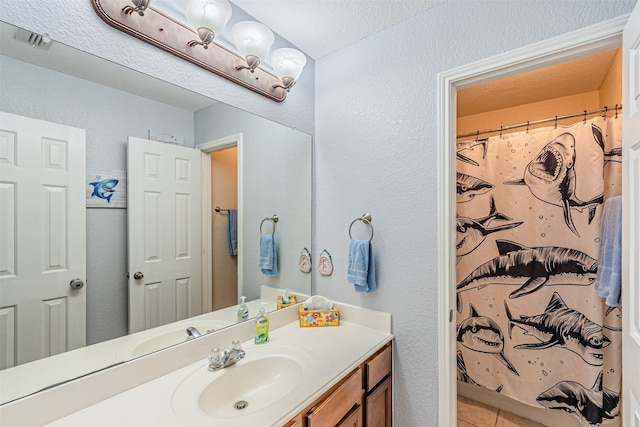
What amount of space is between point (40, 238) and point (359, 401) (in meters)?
1.25

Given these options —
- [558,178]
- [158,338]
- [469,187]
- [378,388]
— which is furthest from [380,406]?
[558,178]

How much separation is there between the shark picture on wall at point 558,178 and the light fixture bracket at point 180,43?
1.73 meters

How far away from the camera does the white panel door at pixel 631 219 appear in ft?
2.74

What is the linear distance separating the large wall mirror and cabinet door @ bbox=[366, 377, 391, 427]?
0.67 metres

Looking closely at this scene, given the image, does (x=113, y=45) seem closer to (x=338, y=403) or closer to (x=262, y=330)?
(x=262, y=330)

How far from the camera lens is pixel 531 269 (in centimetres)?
193

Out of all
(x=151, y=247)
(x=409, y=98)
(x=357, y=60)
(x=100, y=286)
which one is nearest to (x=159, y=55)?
(x=151, y=247)

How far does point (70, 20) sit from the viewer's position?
0.89 meters

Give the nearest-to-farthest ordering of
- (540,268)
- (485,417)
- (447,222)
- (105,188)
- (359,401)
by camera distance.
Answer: (105,188) < (359,401) < (447,222) < (540,268) < (485,417)

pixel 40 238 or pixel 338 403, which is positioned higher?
pixel 40 238

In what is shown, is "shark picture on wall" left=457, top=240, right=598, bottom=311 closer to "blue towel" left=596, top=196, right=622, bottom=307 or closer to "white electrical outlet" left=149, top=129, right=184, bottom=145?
"blue towel" left=596, top=196, right=622, bottom=307

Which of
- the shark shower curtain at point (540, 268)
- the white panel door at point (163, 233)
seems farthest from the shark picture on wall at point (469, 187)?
the white panel door at point (163, 233)

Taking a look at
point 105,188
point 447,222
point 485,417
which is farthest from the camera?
point 485,417

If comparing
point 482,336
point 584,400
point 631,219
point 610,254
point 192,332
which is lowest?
point 584,400
